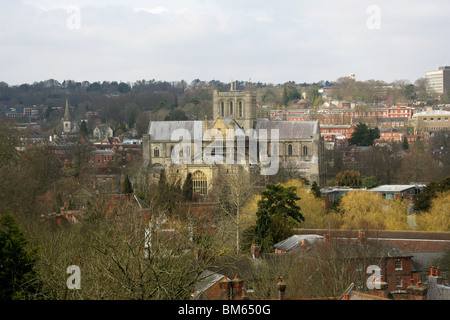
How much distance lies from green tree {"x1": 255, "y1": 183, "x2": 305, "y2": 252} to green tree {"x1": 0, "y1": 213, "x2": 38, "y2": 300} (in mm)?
16690

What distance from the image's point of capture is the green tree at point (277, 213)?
1420 inches

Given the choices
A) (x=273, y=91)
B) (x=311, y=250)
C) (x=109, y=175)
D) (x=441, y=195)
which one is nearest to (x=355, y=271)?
(x=311, y=250)

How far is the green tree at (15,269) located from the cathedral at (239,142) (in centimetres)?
4600

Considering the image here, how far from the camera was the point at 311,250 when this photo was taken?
29.6 metres

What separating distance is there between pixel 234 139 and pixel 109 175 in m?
→ 11.8

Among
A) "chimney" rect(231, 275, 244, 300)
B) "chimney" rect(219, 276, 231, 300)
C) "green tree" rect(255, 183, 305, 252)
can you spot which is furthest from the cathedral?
"chimney" rect(231, 275, 244, 300)

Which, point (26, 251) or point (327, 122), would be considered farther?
point (327, 122)

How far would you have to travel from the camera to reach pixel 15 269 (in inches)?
754

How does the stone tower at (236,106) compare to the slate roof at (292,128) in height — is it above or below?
above

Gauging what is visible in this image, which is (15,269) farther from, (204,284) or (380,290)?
(380,290)

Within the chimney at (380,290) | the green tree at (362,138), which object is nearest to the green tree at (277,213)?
the chimney at (380,290)

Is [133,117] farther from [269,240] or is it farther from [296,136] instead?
[269,240]

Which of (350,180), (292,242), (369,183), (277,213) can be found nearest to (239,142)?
(350,180)

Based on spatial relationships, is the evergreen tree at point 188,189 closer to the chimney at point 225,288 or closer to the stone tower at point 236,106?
the stone tower at point 236,106
